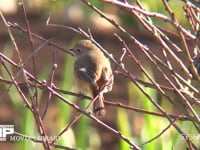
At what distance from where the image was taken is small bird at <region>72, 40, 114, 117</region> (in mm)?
3699

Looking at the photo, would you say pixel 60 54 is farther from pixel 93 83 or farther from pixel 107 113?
pixel 93 83

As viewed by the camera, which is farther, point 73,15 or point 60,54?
point 73,15

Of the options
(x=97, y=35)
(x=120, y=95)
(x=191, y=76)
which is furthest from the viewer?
(x=97, y=35)

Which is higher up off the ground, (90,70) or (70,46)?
(70,46)

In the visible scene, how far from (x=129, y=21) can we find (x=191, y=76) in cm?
483

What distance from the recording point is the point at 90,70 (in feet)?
12.8

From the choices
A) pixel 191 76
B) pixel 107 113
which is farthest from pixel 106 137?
pixel 191 76

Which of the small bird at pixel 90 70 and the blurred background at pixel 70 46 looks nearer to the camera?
the small bird at pixel 90 70

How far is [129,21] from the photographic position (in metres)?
7.00

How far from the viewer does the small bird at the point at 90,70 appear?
12.1 feet

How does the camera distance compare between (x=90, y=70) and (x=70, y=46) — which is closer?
(x=90, y=70)

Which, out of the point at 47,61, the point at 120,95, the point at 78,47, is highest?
the point at 47,61

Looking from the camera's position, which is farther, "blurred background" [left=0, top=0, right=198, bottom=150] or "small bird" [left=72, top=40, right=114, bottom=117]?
"blurred background" [left=0, top=0, right=198, bottom=150]

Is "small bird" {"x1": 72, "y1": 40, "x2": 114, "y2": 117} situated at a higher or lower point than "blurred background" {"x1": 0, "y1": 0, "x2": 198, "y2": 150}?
lower
